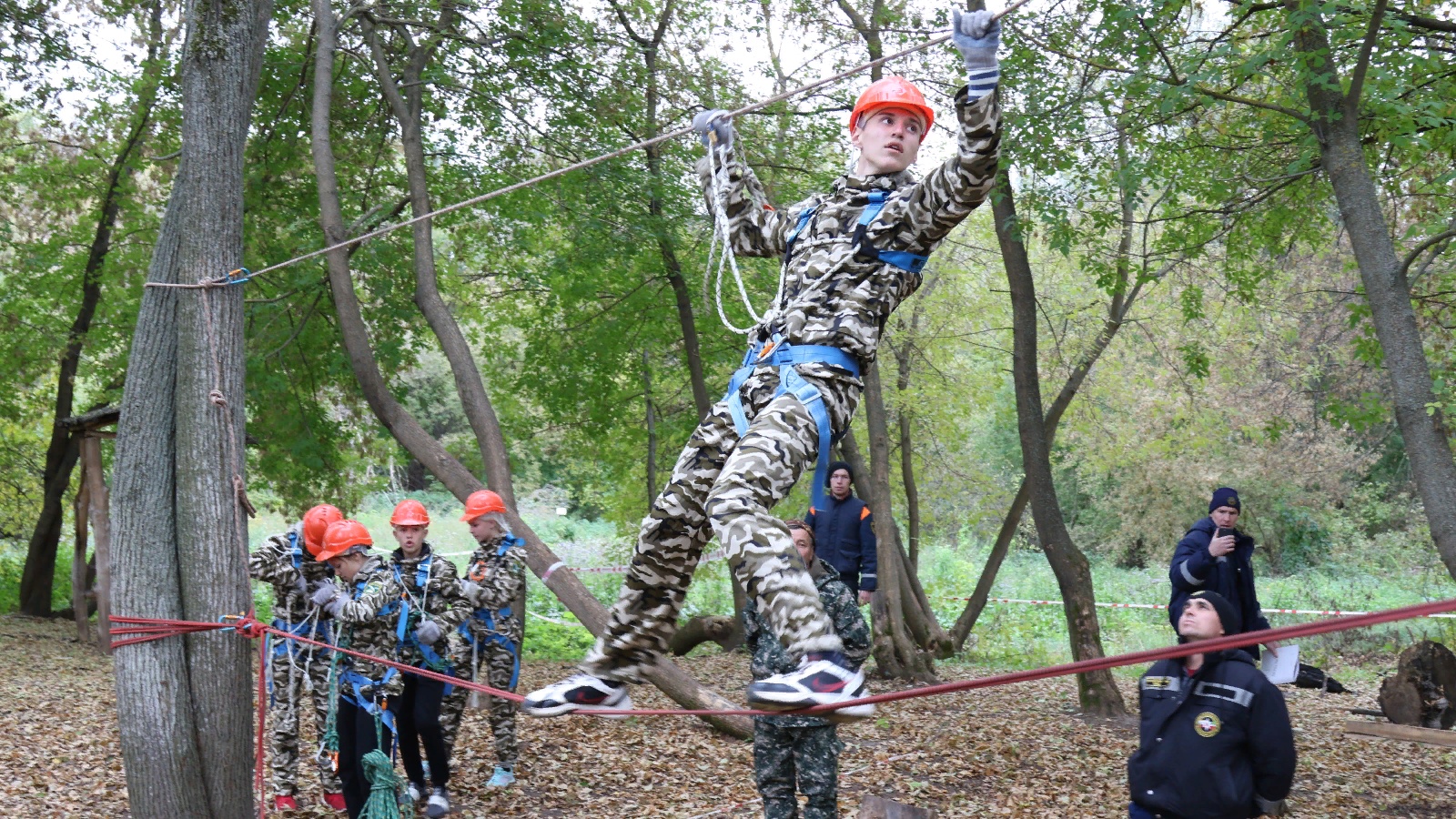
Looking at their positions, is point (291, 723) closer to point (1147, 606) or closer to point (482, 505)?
point (482, 505)

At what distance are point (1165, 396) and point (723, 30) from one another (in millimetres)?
11033

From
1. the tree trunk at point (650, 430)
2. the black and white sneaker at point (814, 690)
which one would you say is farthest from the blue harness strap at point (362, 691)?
the tree trunk at point (650, 430)

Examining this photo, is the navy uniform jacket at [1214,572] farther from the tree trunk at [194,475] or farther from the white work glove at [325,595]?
the tree trunk at [194,475]

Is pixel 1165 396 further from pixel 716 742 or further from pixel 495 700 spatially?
pixel 495 700

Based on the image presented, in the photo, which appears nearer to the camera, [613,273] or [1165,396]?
[613,273]

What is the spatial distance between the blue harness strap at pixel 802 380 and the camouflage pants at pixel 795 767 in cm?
181

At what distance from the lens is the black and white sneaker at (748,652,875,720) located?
108 inches

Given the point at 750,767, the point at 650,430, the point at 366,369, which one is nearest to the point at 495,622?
the point at 750,767

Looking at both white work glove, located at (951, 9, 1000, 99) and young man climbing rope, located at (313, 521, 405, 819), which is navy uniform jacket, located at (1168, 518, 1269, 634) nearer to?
white work glove, located at (951, 9, 1000, 99)

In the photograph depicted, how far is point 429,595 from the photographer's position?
6152mm

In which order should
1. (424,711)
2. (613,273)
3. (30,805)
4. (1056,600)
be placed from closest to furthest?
1. (424,711)
2. (30,805)
3. (613,273)
4. (1056,600)

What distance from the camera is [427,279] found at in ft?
30.0

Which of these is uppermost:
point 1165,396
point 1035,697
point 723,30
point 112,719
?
point 723,30

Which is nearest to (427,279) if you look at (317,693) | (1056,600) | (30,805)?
(317,693)
